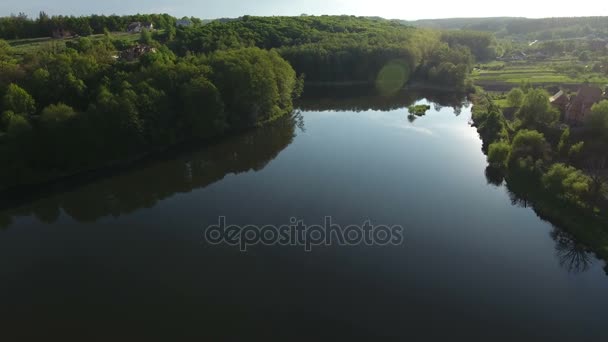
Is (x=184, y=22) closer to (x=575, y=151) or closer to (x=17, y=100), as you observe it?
(x=17, y=100)

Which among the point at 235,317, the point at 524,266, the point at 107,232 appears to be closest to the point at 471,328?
the point at 524,266

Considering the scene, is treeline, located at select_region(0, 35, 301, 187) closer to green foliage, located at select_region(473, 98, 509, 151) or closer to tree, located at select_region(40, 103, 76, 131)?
tree, located at select_region(40, 103, 76, 131)

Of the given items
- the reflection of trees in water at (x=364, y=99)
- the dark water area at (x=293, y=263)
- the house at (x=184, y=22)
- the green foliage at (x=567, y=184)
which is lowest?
the dark water area at (x=293, y=263)

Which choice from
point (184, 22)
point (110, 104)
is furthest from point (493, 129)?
point (184, 22)

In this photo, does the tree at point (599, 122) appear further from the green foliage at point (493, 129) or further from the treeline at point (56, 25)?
the treeline at point (56, 25)

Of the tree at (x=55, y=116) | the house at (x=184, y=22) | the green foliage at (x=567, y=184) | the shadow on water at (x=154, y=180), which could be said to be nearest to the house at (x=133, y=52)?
the tree at (x=55, y=116)

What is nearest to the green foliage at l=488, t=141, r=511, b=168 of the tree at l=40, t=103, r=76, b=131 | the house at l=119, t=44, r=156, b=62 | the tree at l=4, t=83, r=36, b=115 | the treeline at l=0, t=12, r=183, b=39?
the tree at l=40, t=103, r=76, b=131
